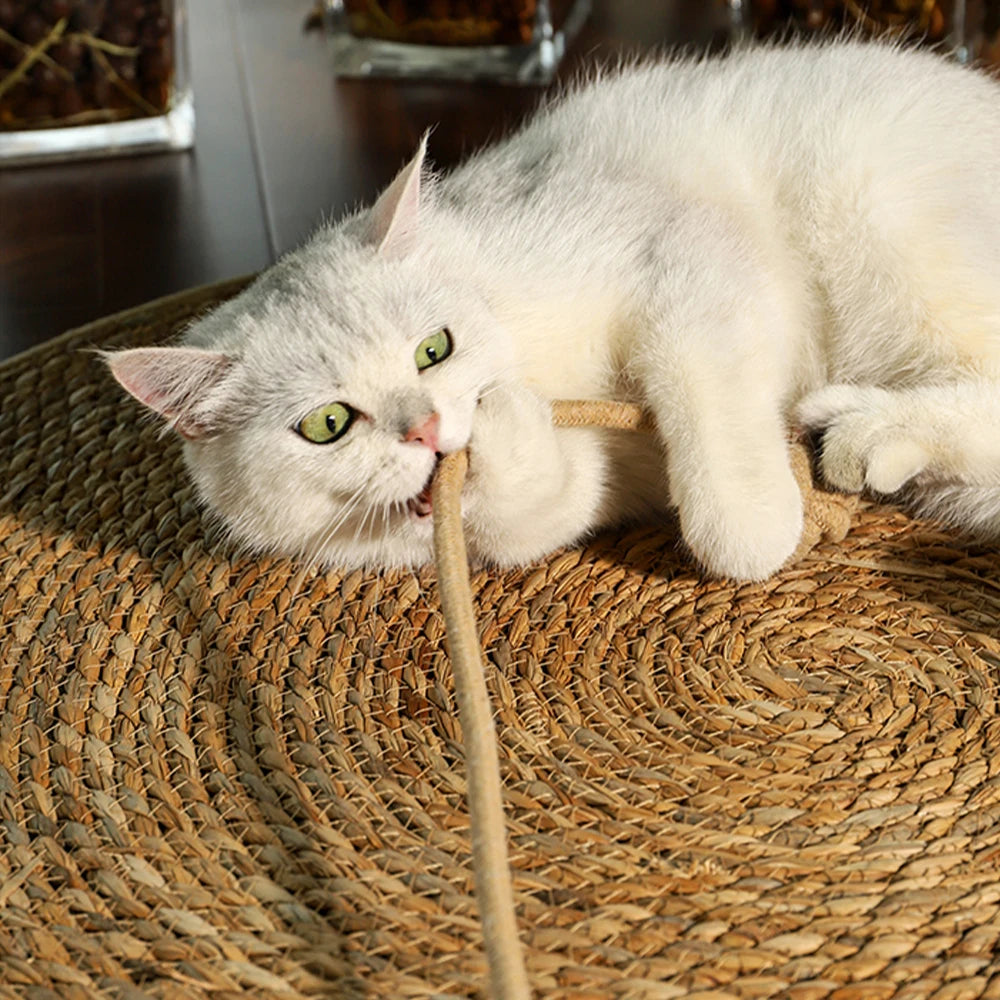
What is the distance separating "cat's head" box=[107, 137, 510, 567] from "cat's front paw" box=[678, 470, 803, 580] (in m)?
0.22

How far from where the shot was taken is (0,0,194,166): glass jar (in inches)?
89.1

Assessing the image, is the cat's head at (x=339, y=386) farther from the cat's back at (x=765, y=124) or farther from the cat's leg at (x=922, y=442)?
the cat's leg at (x=922, y=442)

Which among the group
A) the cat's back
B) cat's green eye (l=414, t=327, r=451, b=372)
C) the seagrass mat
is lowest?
the seagrass mat

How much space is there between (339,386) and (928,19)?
1.63 m

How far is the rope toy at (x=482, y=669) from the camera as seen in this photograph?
0.83m

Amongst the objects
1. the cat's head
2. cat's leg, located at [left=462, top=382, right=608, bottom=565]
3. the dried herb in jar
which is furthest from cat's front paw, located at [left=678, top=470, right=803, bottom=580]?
the dried herb in jar

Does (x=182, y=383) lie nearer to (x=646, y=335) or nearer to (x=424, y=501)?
(x=424, y=501)

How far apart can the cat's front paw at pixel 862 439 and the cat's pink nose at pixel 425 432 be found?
40 cm

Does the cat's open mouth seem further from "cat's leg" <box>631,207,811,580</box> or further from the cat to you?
"cat's leg" <box>631,207,811,580</box>

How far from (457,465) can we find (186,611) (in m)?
0.36

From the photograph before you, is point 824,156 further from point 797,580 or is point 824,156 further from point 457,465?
point 457,465

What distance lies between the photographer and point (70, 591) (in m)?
1.32

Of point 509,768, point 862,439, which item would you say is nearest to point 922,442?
point 862,439

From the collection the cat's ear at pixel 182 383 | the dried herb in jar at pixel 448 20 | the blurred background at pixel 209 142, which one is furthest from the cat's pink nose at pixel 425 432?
the dried herb in jar at pixel 448 20
